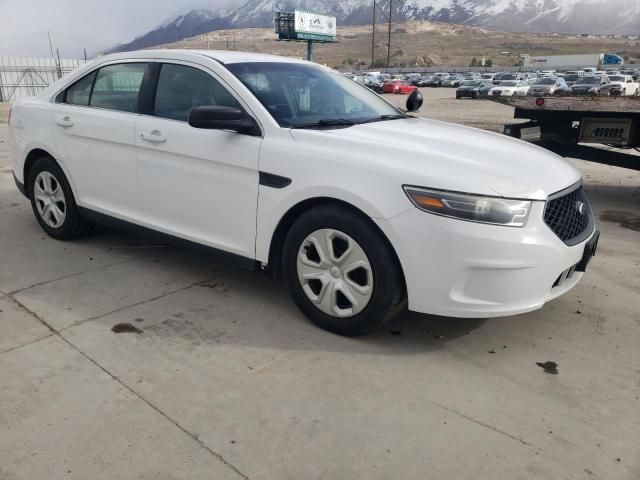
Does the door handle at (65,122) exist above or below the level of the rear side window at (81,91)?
below

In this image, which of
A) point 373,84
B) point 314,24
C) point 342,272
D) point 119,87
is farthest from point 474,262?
point 314,24

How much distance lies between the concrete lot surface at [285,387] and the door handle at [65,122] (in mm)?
1178

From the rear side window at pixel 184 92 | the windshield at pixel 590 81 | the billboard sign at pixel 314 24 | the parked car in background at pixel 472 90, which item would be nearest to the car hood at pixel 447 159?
the rear side window at pixel 184 92

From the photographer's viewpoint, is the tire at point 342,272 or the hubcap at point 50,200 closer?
the tire at point 342,272

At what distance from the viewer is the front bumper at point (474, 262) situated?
9.31 ft

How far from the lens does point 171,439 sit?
2.47m

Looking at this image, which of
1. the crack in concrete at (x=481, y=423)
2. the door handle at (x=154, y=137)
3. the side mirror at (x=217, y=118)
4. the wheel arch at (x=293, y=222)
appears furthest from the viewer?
the door handle at (x=154, y=137)

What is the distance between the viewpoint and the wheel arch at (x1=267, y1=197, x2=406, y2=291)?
3.04 meters

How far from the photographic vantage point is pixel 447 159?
3025 mm

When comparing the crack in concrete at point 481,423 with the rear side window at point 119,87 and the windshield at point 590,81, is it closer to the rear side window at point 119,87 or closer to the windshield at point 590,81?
the rear side window at point 119,87

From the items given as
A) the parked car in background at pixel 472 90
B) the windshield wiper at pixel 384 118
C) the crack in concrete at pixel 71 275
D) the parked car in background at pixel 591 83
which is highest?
the windshield wiper at pixel 384 118

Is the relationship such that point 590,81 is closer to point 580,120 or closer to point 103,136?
Result: point 580,120

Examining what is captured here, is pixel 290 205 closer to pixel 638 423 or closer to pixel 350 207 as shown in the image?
pixel 350 207

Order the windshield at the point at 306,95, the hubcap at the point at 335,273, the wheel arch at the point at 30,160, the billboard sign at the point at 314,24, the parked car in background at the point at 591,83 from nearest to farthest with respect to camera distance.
→ the hubcap at the point at 335,273 → the windshield at the point at 306,95 → the wheel arch at the point at 30,160 → the parked car in background at the point at 591,83 → the billboard sign at the point at 314,24
